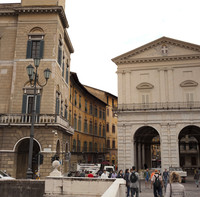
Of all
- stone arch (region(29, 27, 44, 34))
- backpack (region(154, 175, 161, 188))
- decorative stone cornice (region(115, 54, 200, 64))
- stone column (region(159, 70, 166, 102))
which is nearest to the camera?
backpack (region(154, 175, 161, 188))

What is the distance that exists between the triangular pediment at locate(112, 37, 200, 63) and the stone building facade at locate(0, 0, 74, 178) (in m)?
10.4

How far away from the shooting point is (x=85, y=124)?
1724 inches

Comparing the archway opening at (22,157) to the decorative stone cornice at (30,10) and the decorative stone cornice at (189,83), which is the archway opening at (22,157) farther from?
the decorative stone cornice at (189,83)

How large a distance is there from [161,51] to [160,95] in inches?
226

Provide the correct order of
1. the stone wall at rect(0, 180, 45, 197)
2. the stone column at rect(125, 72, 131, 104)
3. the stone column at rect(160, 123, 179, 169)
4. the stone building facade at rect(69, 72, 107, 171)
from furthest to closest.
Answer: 1. the stone building facade at rect(69, 72, 107, 171)
2. the stone column at rect(125, 72, 131, 104)
3. the stone column at rect(160, 123, 179, 169)
4. the stone wall at rect(0, 180, 45, 197)

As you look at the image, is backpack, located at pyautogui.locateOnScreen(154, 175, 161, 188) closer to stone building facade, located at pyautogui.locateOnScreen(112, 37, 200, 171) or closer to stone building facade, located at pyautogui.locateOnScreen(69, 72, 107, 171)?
stone building facade, located at pyautogui.locateOnScreen(112, 37, 200, 171)

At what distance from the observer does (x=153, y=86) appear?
3170cm

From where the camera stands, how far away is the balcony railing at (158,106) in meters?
29.7

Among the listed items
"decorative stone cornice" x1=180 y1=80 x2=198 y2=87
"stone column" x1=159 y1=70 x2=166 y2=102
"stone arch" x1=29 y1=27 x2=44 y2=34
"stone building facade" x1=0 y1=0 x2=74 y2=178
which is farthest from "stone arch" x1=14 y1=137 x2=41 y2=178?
"decorative stone cornice" x1=180 y1=80 x2=198 y2=87

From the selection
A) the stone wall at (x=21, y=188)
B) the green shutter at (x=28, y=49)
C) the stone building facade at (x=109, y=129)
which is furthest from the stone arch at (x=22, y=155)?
the stone building facade at (x=109, y=129)

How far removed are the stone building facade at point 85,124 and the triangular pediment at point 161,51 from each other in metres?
7.96

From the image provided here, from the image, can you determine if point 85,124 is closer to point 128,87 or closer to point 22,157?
point 128,87

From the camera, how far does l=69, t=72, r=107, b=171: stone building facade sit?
1444 inches

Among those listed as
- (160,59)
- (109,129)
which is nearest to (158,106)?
(160,59)
